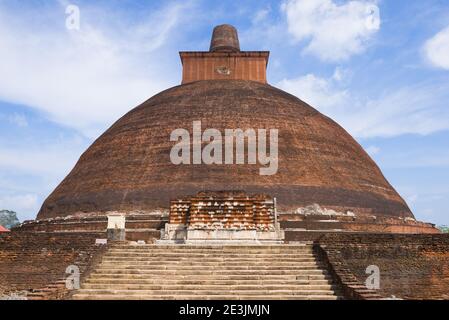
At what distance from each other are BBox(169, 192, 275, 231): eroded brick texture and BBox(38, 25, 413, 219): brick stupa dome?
9.89 feet

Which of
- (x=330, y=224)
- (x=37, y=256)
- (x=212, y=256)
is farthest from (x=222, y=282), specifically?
(x=330, y=224)

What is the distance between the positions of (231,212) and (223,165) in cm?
399

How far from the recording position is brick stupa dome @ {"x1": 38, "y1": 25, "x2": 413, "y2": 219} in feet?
46.3

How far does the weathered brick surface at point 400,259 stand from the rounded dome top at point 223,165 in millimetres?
5036

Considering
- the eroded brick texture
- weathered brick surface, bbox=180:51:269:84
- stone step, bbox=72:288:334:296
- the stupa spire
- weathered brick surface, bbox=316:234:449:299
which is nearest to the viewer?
stone step, bbox=72:288:334:296

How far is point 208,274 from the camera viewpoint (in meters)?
7.86

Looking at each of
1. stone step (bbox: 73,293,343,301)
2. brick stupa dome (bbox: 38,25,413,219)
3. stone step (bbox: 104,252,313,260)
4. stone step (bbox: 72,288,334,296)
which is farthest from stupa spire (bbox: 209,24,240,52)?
stone step (bbox: 73,293,343,301)

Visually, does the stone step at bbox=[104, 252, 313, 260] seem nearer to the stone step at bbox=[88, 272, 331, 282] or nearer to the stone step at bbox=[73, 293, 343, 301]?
the stone step at bbox=[88, 272, 331, 282]

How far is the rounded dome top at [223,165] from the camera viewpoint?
14.1 m

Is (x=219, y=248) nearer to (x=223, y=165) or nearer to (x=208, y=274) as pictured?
(x=208, y=274)

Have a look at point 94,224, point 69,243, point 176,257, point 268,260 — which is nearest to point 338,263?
point 268,260

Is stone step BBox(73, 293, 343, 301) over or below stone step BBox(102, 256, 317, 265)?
below

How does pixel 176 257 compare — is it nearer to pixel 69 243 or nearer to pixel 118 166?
pixel 69 243

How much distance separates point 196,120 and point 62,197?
480cm
